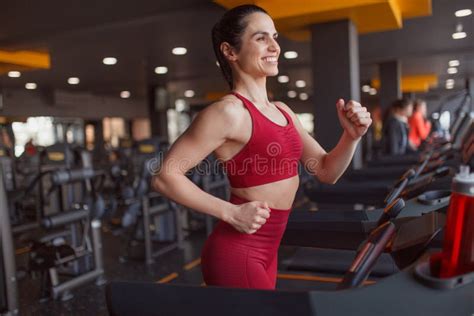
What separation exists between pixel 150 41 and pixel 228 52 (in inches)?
194

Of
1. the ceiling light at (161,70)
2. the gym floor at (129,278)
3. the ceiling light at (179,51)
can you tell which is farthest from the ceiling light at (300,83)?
the gym floor at (129,278)

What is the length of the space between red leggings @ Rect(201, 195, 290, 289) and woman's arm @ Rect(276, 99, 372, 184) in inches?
8.3

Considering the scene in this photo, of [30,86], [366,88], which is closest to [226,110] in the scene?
[30,86]

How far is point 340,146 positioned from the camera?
1120 millimetres

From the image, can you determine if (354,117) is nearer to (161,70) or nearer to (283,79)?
(161,70)

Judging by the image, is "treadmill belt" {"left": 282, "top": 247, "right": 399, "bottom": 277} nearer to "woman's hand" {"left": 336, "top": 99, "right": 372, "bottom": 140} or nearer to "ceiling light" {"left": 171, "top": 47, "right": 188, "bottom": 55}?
"woman's hand" {"left": 336, "top": 99, "right": 372, "bottom": 140}

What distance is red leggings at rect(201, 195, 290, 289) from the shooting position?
1.00 metres

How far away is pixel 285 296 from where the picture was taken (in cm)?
77

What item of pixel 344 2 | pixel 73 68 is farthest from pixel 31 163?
pixel 344 2

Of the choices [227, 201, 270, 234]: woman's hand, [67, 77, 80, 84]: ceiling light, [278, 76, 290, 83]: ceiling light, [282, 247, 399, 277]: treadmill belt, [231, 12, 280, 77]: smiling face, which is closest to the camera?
[227, 201, 270, 234]: woman's hand

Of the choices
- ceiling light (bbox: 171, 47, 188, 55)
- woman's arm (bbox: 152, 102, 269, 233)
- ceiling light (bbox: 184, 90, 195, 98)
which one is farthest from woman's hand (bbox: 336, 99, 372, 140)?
ceiling light (bbox: 184, 90, 195, 98)

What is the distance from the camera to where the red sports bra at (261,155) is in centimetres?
98

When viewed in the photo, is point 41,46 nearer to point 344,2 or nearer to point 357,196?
point 344,2

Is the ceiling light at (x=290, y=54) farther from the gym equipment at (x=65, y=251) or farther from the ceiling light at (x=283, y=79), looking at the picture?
the gym equipment at (x=65, y=251)
